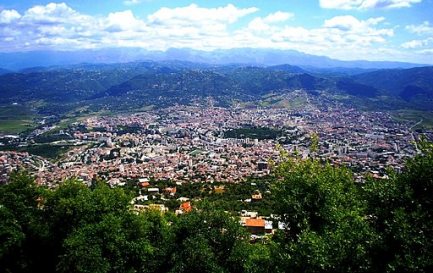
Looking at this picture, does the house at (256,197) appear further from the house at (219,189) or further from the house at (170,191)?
the house at (170,191)

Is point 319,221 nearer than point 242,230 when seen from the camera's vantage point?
Yes

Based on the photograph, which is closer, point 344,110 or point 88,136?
point 88,136

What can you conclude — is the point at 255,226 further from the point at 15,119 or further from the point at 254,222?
the point at 15,119

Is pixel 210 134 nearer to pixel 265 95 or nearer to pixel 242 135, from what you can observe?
pixel 242 135

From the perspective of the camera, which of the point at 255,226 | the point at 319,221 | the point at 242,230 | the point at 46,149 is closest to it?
the point at 319,221

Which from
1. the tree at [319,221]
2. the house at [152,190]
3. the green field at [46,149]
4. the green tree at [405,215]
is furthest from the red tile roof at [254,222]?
the green field at [46,149]

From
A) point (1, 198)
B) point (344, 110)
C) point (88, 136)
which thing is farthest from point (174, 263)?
point (344, 110)

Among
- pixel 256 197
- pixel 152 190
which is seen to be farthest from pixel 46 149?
pixel 256 197
